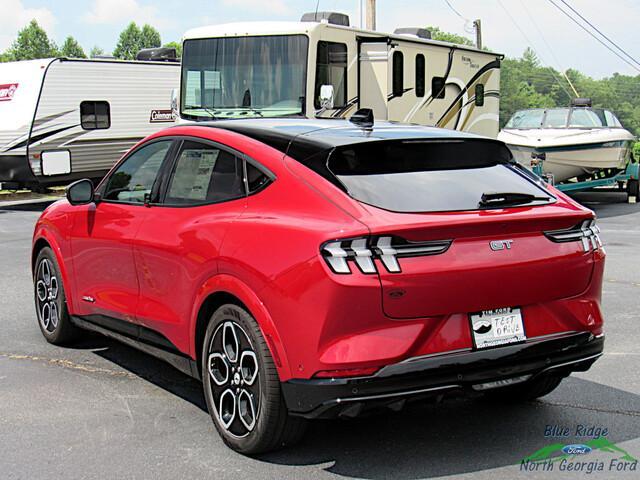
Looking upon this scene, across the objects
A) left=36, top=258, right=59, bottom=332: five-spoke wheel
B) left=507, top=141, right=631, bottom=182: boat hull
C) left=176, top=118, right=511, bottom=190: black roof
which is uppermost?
left=176, top=118, right=511, bottom=190: black roof

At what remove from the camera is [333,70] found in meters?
15.8

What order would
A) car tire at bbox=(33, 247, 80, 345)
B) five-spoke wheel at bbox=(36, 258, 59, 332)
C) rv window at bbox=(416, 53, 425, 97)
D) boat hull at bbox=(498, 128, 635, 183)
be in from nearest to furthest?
1. car tire at bbox=(33, 247, 80, 345)
2. five-spoke wheel at bbox=(36, 258, 59, 332)
3. rv window at bbox=(416, 53, 425, 97)
4. boat hull at bbox=(498, 128, 635, 183)

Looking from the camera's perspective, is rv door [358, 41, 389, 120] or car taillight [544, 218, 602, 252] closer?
car taillight [544, 218, 602, 252]

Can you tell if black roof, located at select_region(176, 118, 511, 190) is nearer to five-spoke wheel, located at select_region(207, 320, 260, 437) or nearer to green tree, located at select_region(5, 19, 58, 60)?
five-spoke wheel, located at select_region(207, 320, 260, 437)

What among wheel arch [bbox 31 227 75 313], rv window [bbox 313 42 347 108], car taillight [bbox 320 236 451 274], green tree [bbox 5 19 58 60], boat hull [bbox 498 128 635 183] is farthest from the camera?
green tree [bbox 5 19 58 60]

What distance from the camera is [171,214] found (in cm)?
547

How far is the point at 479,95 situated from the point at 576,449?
16.8 metres

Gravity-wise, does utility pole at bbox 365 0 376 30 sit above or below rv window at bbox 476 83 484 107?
above

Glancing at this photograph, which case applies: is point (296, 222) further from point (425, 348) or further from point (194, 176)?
point (194, 176)

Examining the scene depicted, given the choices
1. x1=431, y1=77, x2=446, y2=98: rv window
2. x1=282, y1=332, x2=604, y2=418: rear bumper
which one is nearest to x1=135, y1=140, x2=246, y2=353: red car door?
x1=282, y1=332, x2=604, y2=418: rear bumper

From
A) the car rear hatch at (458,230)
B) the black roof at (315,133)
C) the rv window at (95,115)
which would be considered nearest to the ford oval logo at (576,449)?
the car rear hatch at (458,230)

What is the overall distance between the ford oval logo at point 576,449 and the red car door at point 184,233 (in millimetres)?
2013

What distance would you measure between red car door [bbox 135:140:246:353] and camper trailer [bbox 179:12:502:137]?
31.0 feet

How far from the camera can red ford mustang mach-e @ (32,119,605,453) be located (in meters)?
4.25
